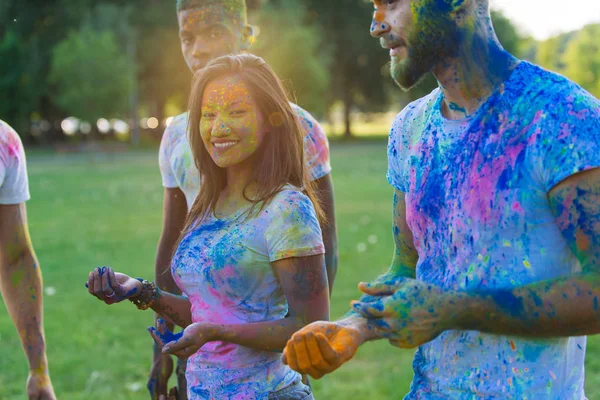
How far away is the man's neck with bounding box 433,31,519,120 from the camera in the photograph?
6.58ft

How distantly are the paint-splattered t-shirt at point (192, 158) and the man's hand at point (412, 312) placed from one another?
1723 millimetres

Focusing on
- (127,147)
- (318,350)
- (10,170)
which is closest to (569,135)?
(318,350)

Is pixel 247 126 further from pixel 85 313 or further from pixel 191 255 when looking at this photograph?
pixel 85 313

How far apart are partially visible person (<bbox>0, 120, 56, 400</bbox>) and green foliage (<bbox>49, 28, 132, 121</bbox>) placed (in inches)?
1384

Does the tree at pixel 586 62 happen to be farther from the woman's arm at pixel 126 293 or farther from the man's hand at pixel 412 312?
the man's hand at pixel 412 312

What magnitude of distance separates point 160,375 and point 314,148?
4.41 ft

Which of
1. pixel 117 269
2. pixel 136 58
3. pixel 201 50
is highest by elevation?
pixel 201 50

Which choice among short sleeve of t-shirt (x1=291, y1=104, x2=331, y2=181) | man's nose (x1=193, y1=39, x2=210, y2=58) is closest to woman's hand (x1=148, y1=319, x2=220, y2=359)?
short sleeve of t-shirt (x1=291, y1=104, x2=331, y2=181)

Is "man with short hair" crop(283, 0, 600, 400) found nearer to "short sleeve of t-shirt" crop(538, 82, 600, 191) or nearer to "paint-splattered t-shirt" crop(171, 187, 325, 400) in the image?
"short sleeve of t-shirt" crop(538, 82, 600, 191)

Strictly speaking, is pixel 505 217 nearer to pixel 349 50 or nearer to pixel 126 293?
pixel 126 293

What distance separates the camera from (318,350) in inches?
65.0

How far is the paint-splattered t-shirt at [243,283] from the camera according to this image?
2.66 meters

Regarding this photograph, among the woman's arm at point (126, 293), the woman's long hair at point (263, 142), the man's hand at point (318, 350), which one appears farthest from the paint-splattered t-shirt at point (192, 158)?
the man's hand at point (318, 350)

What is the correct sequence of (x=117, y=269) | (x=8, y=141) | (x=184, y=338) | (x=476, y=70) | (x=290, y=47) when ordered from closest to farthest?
(x=476, y=70), (x=184, y=338), (x=8, y=141), (x=117, y=269), (x=290, y=47)
